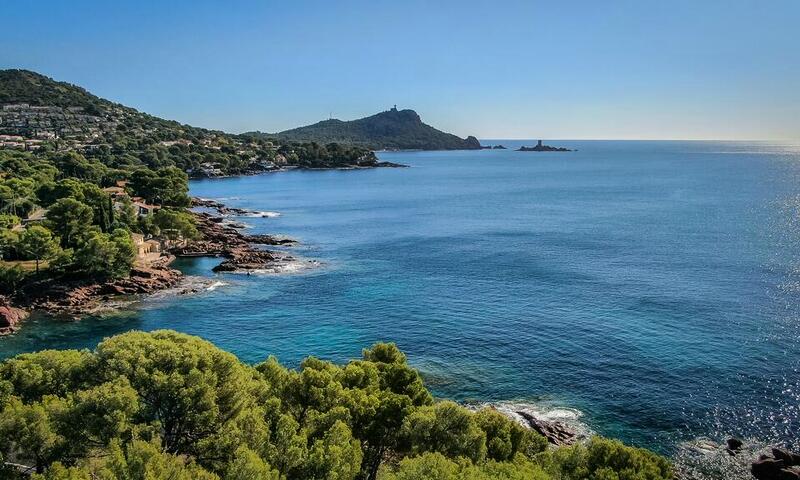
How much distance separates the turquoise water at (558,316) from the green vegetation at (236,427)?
54.7 feet

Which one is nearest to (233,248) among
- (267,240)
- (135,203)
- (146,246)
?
(267,240)

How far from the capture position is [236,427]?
2519cm

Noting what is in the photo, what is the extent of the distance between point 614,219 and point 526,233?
27.1 m

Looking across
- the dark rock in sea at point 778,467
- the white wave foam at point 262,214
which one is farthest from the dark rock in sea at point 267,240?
the dark rock in sea at point 778,467

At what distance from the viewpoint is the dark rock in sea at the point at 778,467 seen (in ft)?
112

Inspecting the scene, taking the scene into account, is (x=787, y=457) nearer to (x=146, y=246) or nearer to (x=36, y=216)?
(x=146, y=246)

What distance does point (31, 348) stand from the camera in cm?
5191

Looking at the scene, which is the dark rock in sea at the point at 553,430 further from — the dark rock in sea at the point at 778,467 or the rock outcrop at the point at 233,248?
the rock outcrop at the point at 233,248

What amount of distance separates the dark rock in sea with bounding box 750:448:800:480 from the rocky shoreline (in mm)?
62792

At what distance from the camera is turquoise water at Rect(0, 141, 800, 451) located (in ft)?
148

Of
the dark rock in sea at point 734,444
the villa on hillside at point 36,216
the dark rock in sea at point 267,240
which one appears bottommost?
the dark rock in sea at point 734,444

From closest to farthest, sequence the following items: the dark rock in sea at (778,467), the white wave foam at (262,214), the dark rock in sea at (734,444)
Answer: the dark rock in sea at (778,467)
the dark rock in sea at (734,444)
the white wave foam at (262,214)

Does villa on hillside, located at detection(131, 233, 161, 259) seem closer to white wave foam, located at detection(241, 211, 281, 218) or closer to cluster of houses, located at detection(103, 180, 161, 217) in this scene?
cluster of houses, located at detection(103, 180, 161, 217)

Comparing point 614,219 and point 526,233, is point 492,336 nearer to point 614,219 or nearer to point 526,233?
point 526,233
